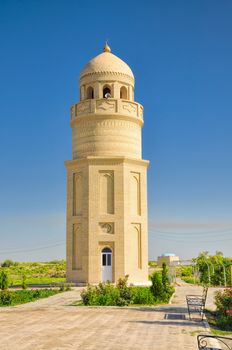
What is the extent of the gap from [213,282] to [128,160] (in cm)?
1465

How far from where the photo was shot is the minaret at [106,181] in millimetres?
26906

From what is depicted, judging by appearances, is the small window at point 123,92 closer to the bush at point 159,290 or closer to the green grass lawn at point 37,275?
the green grass lawn at point 37,275

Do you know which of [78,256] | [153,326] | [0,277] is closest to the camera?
[153,326]

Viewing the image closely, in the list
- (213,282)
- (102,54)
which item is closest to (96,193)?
(102,54)

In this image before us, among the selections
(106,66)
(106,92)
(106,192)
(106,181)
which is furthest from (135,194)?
(106,66)

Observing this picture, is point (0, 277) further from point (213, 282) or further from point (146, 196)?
point (213, 282)

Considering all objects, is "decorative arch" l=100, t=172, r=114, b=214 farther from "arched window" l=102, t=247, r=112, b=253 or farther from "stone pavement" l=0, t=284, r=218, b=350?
"stone pavement" l=0, t=284, r=218, b=350

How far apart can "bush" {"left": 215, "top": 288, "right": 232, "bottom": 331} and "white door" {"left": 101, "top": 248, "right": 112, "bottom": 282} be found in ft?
43.8

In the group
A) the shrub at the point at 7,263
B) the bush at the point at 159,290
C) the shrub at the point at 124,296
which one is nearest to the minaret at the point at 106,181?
the bush at the point at 159,290

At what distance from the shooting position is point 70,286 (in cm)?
2609

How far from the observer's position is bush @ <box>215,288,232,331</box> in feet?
39.0

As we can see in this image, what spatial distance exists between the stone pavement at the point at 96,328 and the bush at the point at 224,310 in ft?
1.89

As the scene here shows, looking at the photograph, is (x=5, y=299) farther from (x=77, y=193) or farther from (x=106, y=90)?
(x=106, y=90)

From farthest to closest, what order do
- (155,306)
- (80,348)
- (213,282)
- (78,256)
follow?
(213,282) < (78,256) < (155,306) < (80,348)
